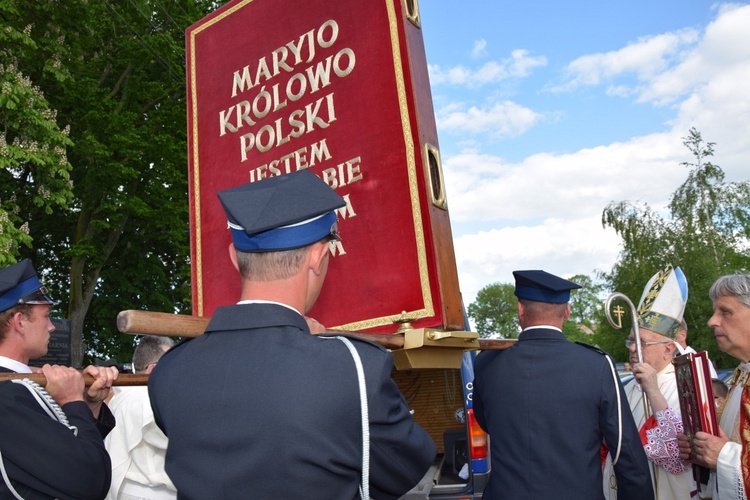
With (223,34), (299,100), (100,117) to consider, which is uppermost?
(100,117)

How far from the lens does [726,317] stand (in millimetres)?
3371

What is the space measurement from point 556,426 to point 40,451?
2.19 meters

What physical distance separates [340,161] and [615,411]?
1741 mm

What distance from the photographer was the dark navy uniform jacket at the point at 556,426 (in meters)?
3.38

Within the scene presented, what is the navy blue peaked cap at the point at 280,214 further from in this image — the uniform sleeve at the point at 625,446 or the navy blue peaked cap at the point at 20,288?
the uniform sleeve at the point at 625,446

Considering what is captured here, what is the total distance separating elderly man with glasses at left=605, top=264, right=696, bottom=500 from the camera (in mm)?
3836

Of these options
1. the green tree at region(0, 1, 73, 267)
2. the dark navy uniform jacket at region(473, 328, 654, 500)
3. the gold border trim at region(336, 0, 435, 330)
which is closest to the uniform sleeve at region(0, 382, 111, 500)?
the gold border trim at region(336, 0, 435, 330)

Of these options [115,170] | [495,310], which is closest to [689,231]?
[115,170]

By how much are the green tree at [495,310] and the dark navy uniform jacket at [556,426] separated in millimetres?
81680

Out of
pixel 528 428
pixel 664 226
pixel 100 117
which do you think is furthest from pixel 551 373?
pixel 664 226

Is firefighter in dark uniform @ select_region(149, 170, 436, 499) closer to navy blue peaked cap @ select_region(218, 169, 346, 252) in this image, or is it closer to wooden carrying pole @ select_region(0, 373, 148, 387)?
navy blue peaked cap @ select_region(218, 169, 346, 252)

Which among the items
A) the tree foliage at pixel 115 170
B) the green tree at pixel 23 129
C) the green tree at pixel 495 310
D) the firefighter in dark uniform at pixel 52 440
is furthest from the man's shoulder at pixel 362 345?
the green tree at pixel 495 310

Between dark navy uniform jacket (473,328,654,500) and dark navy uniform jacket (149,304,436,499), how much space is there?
169 centimetres

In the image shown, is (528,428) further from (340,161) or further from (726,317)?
(340,161)
